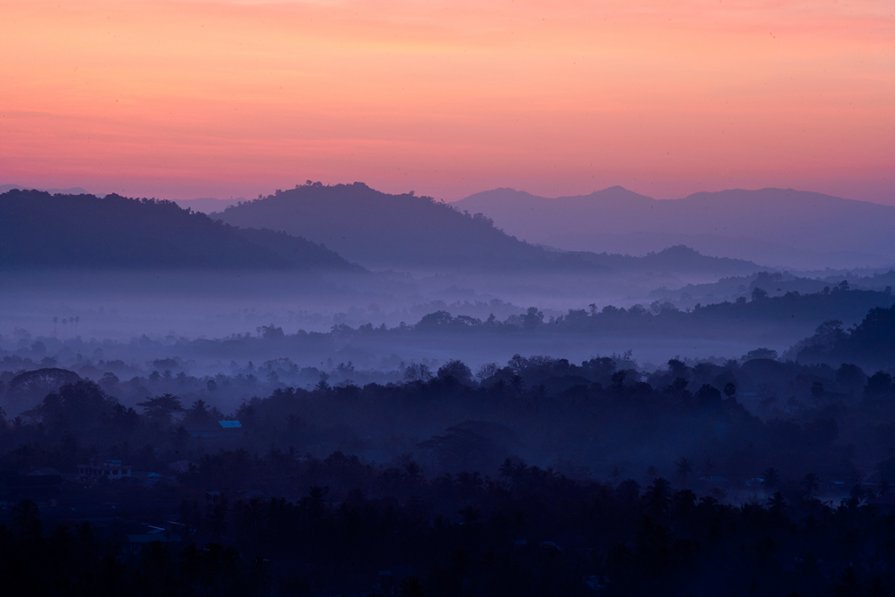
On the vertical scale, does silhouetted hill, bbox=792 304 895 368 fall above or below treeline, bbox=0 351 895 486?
above

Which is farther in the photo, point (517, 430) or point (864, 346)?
point (864, 346)

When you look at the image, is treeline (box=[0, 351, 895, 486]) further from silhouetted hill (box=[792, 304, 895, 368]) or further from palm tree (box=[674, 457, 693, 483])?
silhouetted hill (box=[792, 304, 895, 368])

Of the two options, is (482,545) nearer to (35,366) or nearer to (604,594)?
(604,594)

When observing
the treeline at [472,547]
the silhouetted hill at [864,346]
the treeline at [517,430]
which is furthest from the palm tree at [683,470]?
the silhouetted hill at [864,346]

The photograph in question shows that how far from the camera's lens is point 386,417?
72500 mm

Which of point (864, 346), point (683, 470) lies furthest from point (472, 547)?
point (864, 346)

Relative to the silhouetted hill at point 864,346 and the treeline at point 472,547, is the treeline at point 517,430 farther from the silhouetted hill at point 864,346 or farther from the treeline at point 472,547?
the silhouetted hill at point 864,346

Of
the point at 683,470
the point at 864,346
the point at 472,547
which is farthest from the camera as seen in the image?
the point at 864,346

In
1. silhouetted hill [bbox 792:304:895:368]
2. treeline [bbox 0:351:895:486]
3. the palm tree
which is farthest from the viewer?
silhouetted hill [bbox 792:304:895:368]

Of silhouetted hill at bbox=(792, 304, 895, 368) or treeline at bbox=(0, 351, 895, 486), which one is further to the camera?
silhouetted hill at bbox=(792, 304, 895, 368)

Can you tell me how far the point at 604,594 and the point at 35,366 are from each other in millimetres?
85417

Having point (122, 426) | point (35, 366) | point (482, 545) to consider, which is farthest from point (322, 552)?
point (35, 366)

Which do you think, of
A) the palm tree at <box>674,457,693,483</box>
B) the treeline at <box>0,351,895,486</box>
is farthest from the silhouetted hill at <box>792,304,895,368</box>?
the palm tree at <box>674,457,693,483</box>

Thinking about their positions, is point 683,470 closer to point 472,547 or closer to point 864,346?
point 472,547
